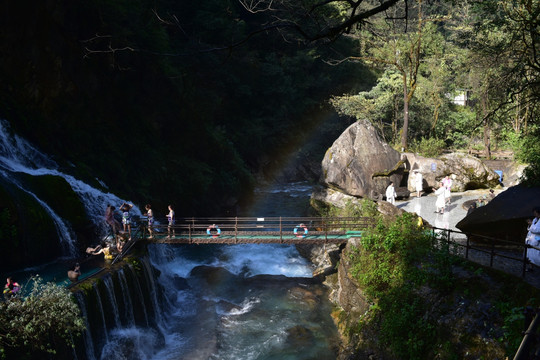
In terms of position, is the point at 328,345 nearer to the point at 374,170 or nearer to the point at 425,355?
the point at 425,355

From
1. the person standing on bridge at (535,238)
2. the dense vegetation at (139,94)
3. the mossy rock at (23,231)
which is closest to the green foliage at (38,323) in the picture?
the mossy rock at (23,231)

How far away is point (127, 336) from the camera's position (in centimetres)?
1359

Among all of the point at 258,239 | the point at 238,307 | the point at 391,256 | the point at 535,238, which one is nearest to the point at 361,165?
the point at 258,239

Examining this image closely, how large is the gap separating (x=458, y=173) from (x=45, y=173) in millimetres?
21924

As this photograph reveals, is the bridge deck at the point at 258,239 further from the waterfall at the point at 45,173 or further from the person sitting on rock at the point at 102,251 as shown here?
the waterfall at the point at 45,173

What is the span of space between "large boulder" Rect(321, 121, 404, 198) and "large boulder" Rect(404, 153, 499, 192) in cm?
160

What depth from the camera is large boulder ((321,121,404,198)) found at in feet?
75.9

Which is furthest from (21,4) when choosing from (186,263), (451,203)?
(451,203)

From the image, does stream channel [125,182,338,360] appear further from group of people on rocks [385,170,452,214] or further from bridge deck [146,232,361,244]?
group of people on rocks [385,170,452,214]

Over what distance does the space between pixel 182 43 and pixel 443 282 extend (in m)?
27.9

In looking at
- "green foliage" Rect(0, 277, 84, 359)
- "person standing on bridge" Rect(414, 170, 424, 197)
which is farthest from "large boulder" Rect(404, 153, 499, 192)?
"green foliage" Rect(0, 277, 84, 359)

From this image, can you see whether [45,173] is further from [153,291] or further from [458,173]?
[458,173]

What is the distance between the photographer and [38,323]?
390 inches

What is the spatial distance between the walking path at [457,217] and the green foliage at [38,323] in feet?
37.1
